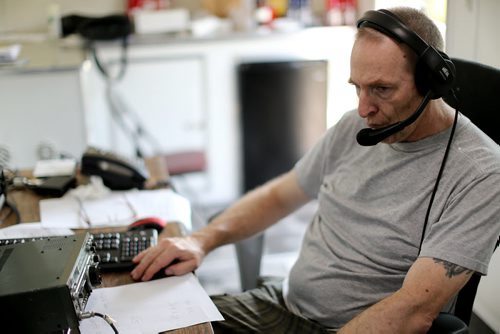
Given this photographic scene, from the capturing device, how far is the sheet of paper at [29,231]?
1364mm

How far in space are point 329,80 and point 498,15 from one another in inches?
80.3

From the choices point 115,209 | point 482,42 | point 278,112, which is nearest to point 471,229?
point 482,42

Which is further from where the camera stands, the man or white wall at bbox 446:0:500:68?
white wall at bbox 446:0:500:68

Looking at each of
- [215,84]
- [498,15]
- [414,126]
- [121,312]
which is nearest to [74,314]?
[121,312]

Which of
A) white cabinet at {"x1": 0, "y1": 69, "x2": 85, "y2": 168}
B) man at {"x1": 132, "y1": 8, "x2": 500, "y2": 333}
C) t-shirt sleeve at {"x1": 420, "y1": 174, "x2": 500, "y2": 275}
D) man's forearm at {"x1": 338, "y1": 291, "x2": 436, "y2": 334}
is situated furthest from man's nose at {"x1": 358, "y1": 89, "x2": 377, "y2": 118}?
white cabinet at {"x1": 0, "y1": 69, "x2": 85, "y2": 168}

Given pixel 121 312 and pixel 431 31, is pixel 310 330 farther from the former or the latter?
pixel 431 31

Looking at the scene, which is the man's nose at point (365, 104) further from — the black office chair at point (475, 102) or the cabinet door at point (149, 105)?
the cabinet door at point (149, 105)

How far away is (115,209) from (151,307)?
495 millimetres

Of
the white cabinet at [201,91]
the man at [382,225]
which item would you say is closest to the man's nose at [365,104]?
the man at [382,225]

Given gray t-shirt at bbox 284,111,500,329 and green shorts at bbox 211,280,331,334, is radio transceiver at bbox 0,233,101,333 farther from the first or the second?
gray t-shirt at bbox 284,111,500,329

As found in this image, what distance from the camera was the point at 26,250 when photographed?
1.05m

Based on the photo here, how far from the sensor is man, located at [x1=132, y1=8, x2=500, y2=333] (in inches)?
44.5

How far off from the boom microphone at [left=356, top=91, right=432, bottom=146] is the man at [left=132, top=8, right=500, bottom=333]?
0.03 meters

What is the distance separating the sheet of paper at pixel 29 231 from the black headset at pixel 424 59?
0.81 m
